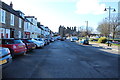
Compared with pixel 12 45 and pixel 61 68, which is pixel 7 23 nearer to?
pixel 12 45

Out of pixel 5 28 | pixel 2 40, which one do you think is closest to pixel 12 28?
pixel 5 28

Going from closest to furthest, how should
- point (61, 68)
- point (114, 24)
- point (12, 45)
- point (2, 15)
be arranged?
1. point (61, 68)
2. point (12, 45)
3. point (2, 15)
4. point (114, 24)

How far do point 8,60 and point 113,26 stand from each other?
42588 millimetres

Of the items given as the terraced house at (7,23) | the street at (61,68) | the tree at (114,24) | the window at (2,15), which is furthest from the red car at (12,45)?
the tree at (114,24)

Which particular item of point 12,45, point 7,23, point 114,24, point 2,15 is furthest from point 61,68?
point 114,24

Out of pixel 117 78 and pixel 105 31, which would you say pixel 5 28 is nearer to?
pixel 117 78

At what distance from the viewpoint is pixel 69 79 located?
184 inches

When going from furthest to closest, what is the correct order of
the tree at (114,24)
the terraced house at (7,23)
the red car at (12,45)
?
1. the tree at (114,24)
2. the terraced house at (7,23)
3. the red car at (12,45)

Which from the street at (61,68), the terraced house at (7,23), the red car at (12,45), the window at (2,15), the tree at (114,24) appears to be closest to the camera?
the street at (61,68)

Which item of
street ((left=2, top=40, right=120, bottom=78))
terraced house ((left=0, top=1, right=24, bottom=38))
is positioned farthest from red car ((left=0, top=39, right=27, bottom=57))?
terraced house ((left=0, top=1, right=24, bottom=38))

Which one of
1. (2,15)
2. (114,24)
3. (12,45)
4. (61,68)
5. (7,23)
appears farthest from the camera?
(114,24)

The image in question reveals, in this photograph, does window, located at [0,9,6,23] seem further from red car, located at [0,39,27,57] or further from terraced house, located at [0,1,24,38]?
red car, located at [0,39,27,57]

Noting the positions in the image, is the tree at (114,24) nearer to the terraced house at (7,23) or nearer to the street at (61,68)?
the terraced house at (7,23)

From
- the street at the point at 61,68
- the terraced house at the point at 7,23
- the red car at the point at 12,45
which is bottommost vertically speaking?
the street at the point at 61,68
